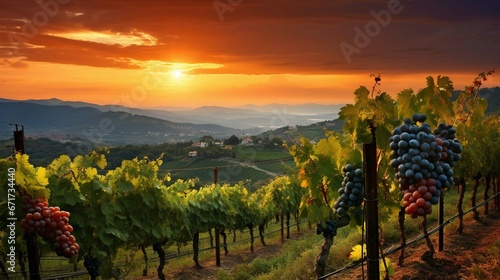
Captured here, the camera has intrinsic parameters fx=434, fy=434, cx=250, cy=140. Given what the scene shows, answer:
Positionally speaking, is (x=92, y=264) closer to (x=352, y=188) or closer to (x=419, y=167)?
(x=352, y=188)

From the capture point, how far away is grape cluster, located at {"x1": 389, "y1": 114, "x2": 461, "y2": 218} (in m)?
3.51

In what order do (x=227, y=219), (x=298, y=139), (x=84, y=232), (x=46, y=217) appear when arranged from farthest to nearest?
1. (x=227, y=219)
2. (x=84, y=232)
3. (x=298, y=139)
4. (x=46, y=217)

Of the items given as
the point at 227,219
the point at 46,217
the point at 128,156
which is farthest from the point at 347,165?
the point at 128,156

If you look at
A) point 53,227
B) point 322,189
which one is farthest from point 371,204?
point 53,227

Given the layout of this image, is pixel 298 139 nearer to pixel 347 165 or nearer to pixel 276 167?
pixel 347 165

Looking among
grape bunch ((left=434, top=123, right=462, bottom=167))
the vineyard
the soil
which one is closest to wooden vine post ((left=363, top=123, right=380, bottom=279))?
the vineyard

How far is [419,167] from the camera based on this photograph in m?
3.55

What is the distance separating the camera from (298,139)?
21.8 ft

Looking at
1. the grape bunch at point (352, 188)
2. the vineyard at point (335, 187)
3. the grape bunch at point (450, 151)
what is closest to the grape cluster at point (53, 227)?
the vineyard at point (335, 187)

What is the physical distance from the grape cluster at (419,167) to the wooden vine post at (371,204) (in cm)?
20

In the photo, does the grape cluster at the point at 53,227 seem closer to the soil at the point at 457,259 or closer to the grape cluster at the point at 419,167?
the grape cluster at the point at 419,167

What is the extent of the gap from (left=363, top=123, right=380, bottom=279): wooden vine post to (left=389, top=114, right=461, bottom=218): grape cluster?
0.67ft

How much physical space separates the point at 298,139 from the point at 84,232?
484 centimetres

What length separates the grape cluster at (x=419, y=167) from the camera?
11.5ft
